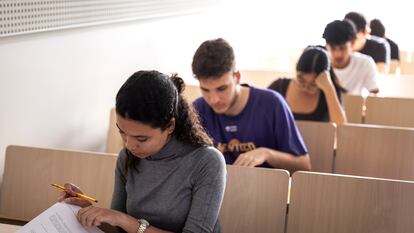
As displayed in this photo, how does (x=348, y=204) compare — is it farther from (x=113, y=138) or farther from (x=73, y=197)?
(x=113, y=138)

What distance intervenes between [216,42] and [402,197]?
3.03 feet

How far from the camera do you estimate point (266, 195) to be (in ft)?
7.88

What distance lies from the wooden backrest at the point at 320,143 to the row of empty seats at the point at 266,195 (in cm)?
83

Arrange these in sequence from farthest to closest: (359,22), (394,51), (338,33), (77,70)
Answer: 1. (394,51)
2. (359,22)
3. (338,33)
4. (77,70)

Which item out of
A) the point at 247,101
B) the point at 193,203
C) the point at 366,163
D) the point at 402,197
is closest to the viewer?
the point at 193,203

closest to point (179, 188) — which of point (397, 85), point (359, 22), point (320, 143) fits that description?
point (320, 143)

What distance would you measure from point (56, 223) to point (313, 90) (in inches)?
81.6

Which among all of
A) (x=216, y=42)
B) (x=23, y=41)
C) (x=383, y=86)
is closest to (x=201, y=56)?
(x=216, y=42)

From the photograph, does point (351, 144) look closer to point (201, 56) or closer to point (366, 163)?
point (366, 163)

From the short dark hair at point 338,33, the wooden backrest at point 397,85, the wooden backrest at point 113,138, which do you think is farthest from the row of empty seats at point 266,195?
the wooden backrest at point 397,85

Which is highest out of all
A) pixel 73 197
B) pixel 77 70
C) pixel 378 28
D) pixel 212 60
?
pixel 378 28

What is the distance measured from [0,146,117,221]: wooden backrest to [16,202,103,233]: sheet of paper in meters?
0.64

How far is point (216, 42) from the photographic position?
2738 mm

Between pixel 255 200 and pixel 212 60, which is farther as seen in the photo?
pixel 212 60
